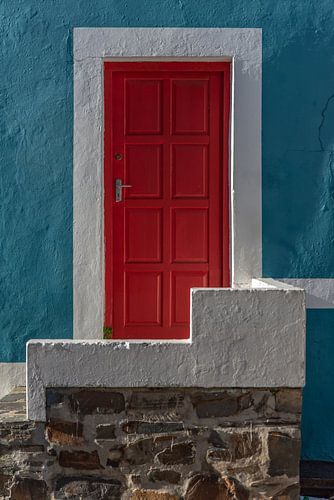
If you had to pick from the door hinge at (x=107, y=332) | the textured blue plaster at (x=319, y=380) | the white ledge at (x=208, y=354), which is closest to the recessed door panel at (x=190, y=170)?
the door hinge at (x=107, y=332)

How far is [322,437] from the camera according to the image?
502cm

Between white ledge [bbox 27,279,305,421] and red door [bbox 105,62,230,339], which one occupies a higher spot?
red door [bbox 105,62,230,339]

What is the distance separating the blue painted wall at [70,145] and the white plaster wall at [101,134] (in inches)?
2.8

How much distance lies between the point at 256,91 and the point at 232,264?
4.22 ft

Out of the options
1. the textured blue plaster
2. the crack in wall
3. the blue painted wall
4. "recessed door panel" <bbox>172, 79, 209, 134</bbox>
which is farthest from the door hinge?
the crack in wall

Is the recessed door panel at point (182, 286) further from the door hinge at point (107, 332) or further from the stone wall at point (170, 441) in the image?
the stone wall at point (170, 441)

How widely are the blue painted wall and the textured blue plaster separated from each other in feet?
0.03

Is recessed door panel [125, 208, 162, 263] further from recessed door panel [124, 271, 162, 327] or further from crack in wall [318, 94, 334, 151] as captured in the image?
crack in wall [318, 94, 334, 151]

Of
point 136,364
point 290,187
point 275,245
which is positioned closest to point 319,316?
point 275,245

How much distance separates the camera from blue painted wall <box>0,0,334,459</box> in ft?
16.7

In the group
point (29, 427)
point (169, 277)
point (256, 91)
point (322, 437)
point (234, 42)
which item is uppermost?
point (234, 42)

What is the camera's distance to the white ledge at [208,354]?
3938 mm

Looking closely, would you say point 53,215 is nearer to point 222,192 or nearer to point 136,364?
point 222,192

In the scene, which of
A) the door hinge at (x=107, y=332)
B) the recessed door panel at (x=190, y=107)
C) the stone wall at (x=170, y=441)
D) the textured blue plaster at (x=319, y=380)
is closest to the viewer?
the stone wall at (x=170, y=441)
